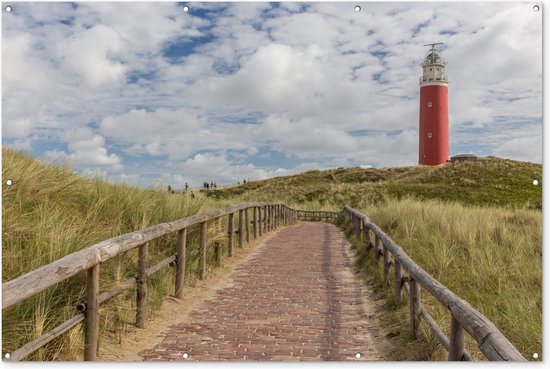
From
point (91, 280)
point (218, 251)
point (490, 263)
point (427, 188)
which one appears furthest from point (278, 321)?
point (427, 188)

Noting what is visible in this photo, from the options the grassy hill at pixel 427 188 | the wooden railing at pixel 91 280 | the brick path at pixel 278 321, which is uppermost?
the grassy hill at pixel 427 188

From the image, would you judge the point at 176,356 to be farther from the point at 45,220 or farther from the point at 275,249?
the point at 275,249

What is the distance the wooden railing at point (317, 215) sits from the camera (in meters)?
30.9

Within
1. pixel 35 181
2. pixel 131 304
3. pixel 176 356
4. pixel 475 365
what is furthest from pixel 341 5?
pixel 35 181

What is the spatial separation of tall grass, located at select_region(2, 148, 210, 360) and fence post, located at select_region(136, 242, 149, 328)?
19 centimetres

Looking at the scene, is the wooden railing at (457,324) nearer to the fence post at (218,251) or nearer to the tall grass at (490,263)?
the tall grass at (490,263)

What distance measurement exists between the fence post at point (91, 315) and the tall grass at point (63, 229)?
8cm

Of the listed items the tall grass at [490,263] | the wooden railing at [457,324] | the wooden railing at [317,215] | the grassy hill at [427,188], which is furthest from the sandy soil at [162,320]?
the grassy hill at [427,188]

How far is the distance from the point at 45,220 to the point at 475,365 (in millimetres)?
4521

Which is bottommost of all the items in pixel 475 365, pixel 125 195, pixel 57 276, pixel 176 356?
pixel 176 356

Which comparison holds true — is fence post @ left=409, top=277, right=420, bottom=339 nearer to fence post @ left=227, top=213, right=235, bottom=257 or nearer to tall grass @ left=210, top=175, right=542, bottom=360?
tall grass @ left=210, top=175, right=542, bottom=360

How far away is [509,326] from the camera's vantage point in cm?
542

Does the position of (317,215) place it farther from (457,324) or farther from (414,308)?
(457,324)

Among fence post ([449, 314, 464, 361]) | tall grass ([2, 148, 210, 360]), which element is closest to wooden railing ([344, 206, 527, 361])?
fence post ([449, 314, 464, 361])
